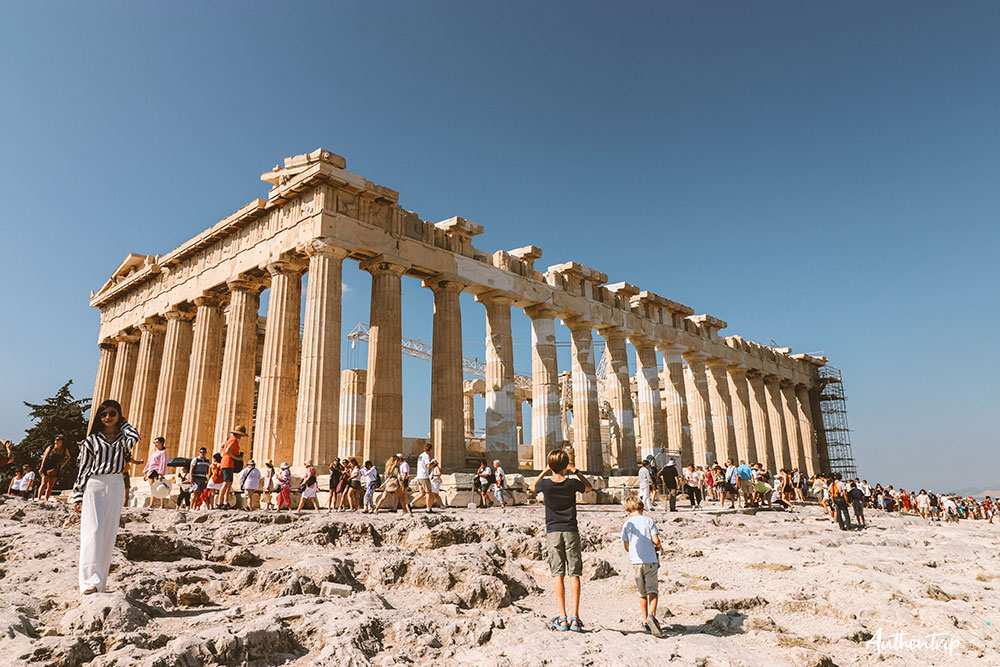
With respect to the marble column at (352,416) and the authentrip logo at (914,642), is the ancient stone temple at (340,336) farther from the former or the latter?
the authentrip logo at (914,642)

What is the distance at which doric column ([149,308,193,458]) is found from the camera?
2620 centimetres

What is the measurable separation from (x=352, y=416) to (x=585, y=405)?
11.4 m

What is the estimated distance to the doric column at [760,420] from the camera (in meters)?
39.2

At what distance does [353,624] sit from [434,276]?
62.5ft

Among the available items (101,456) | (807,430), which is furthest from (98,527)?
(807,430)

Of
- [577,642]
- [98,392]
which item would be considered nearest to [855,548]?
[577,642]

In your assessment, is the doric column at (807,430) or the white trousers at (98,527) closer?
the white trousers at (98,527)

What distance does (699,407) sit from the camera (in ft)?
119

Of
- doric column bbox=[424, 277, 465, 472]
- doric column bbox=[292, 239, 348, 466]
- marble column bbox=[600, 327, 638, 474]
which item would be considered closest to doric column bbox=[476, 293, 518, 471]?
doric column bbox=[424, 277, 465, 472]

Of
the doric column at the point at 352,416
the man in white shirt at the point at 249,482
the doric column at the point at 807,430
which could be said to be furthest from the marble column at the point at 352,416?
the doric column at the point at 807,430

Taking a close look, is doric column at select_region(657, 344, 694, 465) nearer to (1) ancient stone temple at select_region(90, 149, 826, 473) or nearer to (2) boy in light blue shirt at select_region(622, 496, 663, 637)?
(1) ancient stone temple at select_region(90, 149, 826, 473)

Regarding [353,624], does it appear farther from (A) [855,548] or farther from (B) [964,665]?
(A) [855,548]

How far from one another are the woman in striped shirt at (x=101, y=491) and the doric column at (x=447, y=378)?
16.1 m

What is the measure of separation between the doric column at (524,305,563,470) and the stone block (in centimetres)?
2021
